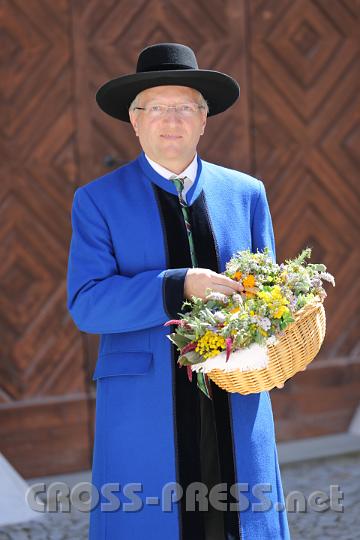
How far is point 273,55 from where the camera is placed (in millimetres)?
6055

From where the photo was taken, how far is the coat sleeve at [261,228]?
10.6 feet

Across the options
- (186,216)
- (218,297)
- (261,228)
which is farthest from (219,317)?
(261,228)

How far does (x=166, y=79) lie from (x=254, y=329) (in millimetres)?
877

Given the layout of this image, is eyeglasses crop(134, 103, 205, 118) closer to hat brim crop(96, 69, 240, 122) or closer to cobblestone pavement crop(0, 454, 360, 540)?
hat brim crop(96, 69, 240, 122)

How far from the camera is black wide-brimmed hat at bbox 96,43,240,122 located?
3.04m

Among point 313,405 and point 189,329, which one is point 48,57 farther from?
point 189,329

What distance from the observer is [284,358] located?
2.75 m

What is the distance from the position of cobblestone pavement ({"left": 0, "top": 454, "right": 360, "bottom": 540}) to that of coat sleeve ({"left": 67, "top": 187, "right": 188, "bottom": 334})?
207 centimetres

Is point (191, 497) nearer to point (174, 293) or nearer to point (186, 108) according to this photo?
point (174, 293)

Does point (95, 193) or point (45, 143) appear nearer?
point (95, 193)

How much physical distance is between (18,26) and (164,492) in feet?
10.7

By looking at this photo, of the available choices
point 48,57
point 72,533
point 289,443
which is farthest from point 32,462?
point 48,57

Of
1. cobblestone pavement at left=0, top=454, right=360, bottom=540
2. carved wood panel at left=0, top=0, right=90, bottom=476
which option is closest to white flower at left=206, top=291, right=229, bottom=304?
cobblestone pavement at left=0, top=454, right=360, bottom=540

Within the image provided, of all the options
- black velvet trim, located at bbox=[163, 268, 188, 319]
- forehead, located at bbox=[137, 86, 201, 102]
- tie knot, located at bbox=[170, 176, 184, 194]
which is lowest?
black velvet trim, located at bbox=[163, 268, 188, 319]
